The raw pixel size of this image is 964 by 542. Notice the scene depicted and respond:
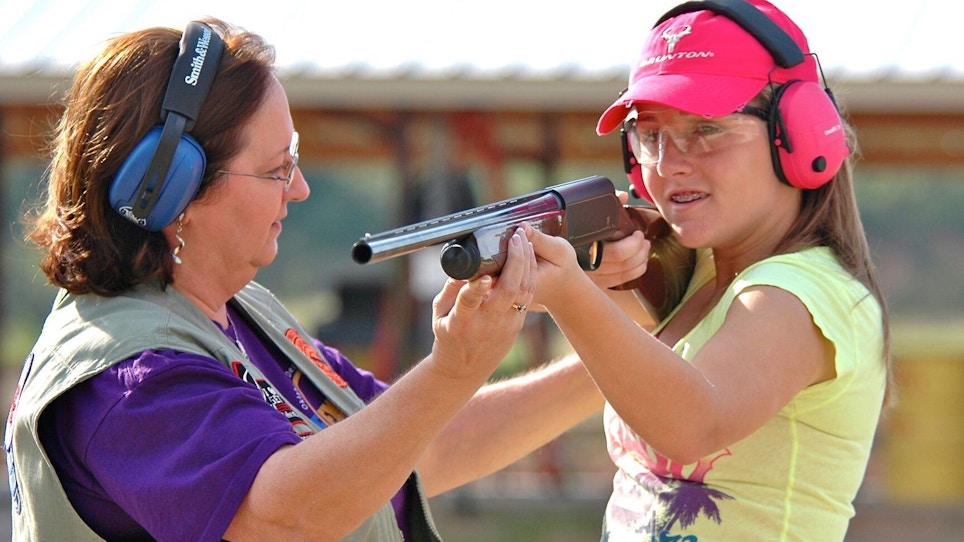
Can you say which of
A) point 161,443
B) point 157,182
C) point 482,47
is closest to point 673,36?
point 157,182

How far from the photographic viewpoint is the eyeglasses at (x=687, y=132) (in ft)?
8.05

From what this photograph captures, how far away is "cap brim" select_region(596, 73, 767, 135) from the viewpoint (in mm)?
2391

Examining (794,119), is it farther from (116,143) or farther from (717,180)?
(116,143)

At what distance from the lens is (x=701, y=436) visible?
213cm

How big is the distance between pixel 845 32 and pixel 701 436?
6271 millimetres

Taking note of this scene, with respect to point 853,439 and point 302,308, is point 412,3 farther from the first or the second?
point 302,308

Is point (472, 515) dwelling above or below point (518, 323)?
below

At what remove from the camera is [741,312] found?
2.27 meters

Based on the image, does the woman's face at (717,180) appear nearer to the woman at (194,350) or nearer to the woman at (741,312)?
the woman at (741,312)

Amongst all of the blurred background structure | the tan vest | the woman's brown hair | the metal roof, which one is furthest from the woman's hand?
the metal roof

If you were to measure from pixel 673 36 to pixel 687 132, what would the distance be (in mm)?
210

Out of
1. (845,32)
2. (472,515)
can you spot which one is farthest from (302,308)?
(845,32)

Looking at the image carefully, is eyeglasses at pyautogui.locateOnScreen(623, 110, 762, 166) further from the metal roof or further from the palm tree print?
the metal roof

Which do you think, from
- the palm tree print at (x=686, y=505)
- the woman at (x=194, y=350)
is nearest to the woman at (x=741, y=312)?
the palm tree print at (x=686, y=505)
